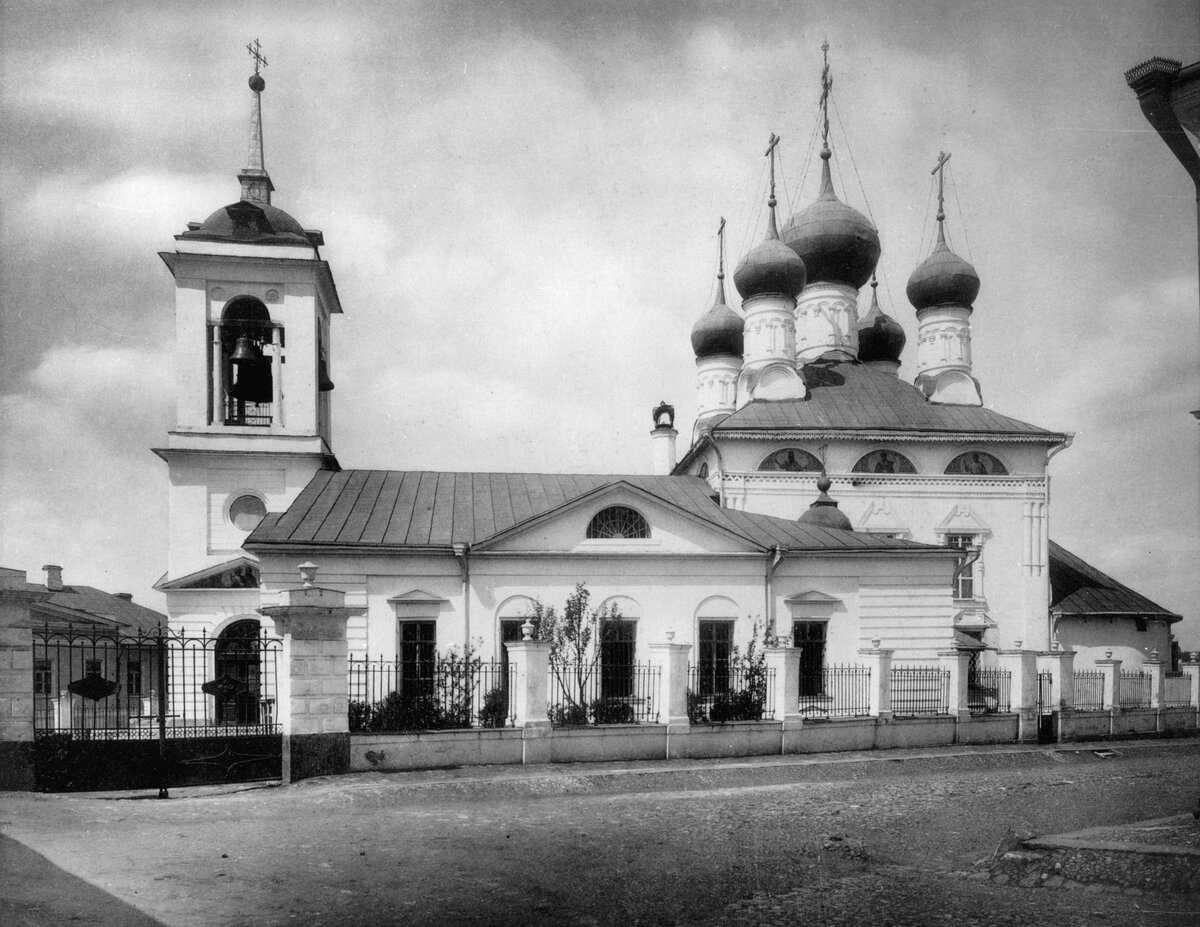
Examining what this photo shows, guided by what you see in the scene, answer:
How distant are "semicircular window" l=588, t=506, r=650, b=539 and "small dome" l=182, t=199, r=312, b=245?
9.35 meters

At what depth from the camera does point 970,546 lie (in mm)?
26422

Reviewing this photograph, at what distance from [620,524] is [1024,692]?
7.96 metres

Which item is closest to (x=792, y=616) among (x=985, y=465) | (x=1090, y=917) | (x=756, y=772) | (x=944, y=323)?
(x=756, y=772)

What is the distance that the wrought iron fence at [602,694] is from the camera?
15.2m

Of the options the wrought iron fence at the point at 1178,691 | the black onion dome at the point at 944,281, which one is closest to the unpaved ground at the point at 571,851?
the wrought iron fence at the point at 1178,691

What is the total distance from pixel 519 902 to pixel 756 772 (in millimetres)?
6874

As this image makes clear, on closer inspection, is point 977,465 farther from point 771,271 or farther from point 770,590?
point 770,590

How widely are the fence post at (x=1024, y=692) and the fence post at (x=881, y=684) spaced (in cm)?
277

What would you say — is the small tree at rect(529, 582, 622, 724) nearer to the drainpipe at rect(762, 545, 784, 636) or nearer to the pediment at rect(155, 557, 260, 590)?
the drainpipe at rect(762, 545, 784, 636)

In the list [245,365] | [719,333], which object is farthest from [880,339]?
[245,365]

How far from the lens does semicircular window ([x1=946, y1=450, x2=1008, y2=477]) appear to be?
87.1 feet

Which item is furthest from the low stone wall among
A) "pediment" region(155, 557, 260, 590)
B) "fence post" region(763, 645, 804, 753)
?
"pediment" region(155, 557, 260, 590)

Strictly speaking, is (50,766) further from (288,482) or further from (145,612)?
(145,612)

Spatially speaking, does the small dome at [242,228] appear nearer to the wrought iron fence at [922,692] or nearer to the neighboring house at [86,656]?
the neighboring house at [86,656]
